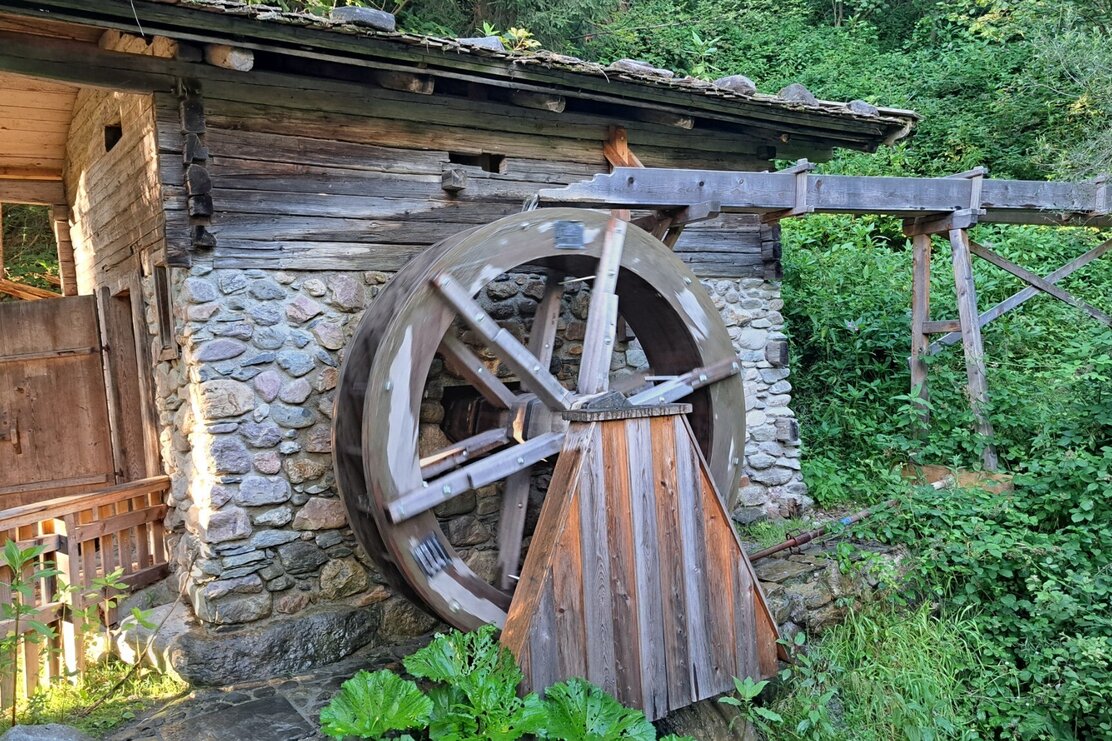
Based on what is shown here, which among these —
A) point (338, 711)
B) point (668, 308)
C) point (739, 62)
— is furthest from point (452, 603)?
point (739, 62)

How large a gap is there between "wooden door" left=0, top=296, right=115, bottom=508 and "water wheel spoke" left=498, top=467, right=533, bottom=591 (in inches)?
111

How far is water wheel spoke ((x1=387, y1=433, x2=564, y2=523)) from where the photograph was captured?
337 centimetres

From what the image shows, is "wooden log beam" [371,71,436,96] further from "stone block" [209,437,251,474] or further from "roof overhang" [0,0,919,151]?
"stone block" [209,437,251,474]

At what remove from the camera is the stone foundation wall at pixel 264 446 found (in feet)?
12.4

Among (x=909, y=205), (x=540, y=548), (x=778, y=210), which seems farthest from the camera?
(x=909, y=205)

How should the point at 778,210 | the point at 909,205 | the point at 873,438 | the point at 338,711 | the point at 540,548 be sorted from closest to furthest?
the point at 338,711, the point at 540,548, the point at 778,210, the point at 909,205, the point at 873,438

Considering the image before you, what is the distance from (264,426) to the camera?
389cm

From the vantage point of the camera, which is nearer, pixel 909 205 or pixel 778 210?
pixel 778 210

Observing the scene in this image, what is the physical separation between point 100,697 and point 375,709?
5.29 ft

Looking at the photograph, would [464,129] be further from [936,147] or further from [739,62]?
[739,62]

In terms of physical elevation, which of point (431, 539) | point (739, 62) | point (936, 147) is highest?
point (739, 62)

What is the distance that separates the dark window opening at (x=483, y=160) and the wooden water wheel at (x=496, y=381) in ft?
2.24

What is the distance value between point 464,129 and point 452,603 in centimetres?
254

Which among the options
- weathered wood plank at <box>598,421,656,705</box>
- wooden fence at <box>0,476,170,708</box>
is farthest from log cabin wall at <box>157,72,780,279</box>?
weathered wood plank at <box>598,421,656,705</box>
